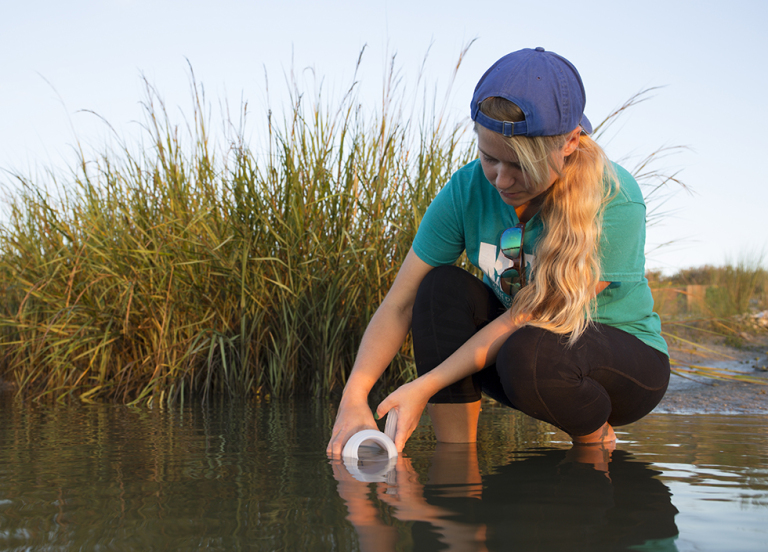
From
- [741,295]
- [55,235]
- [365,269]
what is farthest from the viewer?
→ [741,295]

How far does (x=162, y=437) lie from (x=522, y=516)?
118 cm

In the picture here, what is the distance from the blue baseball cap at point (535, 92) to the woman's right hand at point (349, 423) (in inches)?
28.1

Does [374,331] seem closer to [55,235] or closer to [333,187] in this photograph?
[333,187]

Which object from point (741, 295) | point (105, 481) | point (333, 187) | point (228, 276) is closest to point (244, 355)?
point (228, 276)

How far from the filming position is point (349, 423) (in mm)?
1487

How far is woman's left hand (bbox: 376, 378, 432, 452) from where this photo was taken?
1427 mm

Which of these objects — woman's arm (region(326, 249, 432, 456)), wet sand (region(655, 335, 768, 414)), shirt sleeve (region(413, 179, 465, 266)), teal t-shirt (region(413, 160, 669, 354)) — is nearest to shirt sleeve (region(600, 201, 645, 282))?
teal t-shirt (region(413, 160, 669, 354))

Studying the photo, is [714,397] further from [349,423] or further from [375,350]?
[349,423]

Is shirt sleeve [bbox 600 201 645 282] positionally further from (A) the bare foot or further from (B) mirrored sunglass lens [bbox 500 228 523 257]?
(A) the bare foot

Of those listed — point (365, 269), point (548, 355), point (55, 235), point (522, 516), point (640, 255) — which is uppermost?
point (55, 235)

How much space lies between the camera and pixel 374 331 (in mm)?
1684

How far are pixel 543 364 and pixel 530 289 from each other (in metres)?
0.18

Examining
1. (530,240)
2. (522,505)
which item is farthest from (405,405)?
(530,240)

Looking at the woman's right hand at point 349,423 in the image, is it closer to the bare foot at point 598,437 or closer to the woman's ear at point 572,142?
the bare foot at point 598,437
